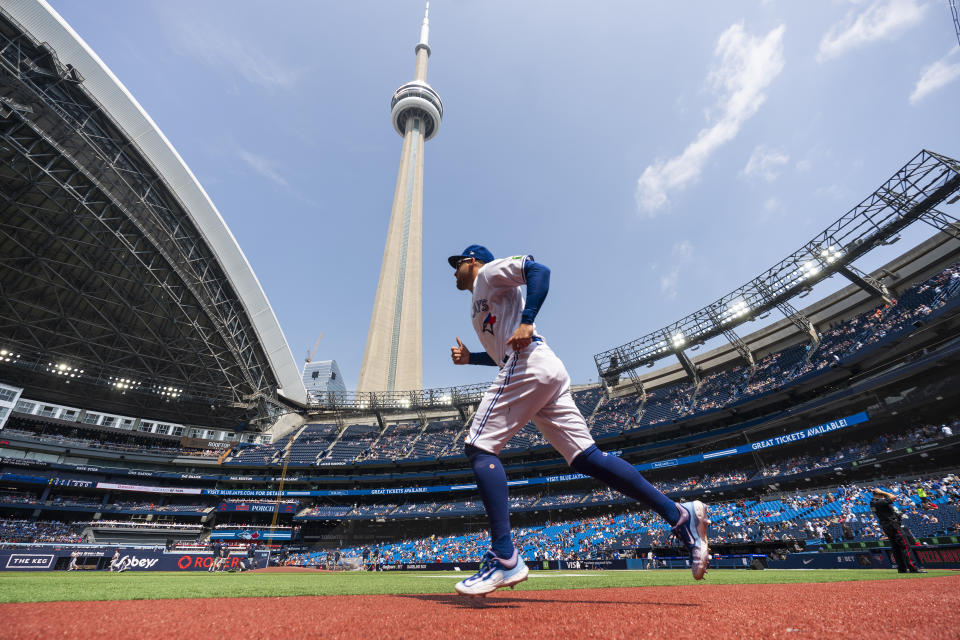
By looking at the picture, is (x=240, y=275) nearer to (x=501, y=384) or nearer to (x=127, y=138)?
(x=127, y=138)

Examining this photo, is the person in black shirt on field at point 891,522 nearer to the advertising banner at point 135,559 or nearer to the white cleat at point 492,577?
the white cleat at point 492,577

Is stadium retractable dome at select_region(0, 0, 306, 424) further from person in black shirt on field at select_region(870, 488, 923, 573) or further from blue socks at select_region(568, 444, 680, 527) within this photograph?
person in black shirt on field at select_region(870, 488, 923, 573)

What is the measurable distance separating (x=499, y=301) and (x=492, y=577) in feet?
5.83

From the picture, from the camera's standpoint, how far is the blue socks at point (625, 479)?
2.70 m

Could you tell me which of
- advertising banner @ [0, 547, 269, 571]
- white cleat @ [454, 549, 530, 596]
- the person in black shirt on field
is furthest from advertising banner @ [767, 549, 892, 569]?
advertising banner @ [0, 547, 269, 571]

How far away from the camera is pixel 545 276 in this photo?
2.85m

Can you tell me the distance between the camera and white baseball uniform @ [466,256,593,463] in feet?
9.03

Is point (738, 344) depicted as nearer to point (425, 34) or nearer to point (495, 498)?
point (495, 498)

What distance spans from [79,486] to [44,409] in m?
8.31

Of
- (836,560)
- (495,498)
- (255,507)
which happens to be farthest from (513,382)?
(255,507)

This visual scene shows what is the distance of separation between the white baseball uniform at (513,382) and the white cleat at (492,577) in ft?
2.12

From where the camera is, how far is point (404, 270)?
6031cm

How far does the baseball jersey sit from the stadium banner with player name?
39.5 metres

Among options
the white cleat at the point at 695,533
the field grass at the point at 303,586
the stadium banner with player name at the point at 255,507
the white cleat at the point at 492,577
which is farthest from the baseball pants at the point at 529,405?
the stadium banner with player name at the point at 255,507
